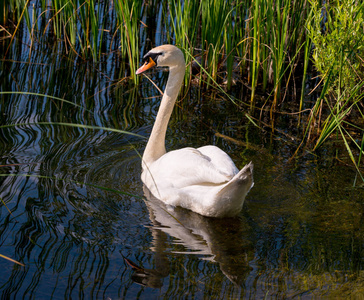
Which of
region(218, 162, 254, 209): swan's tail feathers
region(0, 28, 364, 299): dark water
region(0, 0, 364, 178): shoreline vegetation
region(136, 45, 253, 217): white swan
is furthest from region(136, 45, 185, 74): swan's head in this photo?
region(218, 162, 254, 209): swan's tail feathers

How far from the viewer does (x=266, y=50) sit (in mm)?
7039

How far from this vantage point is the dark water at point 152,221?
360cm

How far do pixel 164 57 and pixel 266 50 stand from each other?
2.29 metres

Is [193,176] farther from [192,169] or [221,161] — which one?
[221,161]

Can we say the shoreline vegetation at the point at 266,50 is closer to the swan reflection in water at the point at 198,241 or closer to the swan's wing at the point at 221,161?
the swan's wing at the point at 221,161

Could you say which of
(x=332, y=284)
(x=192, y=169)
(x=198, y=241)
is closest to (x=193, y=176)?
(x=192, y=169)

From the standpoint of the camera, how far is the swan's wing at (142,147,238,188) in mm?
4469

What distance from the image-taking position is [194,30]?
22.0 ft

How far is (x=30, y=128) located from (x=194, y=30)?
2.41 m

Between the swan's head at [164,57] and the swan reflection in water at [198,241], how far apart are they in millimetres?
1359

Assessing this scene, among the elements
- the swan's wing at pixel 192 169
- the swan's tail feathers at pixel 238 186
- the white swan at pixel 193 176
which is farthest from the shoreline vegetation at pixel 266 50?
the swan's tail feathers at pixel 238 186

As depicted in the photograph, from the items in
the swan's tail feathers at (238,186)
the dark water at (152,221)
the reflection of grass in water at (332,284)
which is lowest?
the dark water at (152,221)

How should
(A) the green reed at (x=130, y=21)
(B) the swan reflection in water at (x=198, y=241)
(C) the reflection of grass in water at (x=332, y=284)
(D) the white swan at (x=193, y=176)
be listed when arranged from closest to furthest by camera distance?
1. (C) the reflection of grass in water at (x=332, y=284)
2. (B) the swan reflection in water at (x=198, y=241)
3. (D) the white swan at (x=193, y=176)
4. (A) the green reed at (x=130, y=21)

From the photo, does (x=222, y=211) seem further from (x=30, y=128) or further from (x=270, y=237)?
(x=30, y=128)
